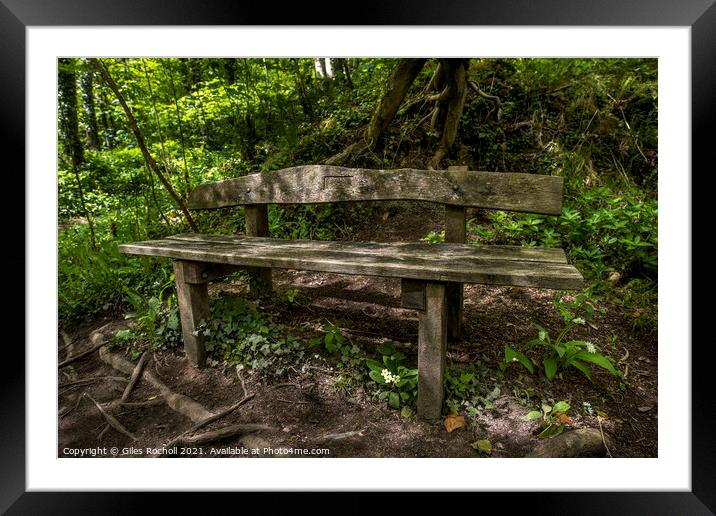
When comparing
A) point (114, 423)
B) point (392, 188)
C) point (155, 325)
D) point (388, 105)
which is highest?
point (388, 105)

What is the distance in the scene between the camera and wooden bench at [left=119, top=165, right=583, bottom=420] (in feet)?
4.73

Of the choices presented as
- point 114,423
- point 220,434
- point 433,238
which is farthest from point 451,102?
point 114,423

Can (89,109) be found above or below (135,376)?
Answer: above

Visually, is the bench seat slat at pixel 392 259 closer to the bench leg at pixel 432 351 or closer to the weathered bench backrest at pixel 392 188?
the bench leg at pixel 432 351

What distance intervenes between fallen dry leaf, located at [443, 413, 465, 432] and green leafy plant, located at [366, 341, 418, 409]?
0.64ft

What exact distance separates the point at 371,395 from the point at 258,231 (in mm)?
1516

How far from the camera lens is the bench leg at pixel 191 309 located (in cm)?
217

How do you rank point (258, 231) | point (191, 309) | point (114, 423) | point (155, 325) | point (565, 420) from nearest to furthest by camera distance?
point (565, 420)
point (114, 423)
point (191, 309)
point (155, 325)
point (258, 231)

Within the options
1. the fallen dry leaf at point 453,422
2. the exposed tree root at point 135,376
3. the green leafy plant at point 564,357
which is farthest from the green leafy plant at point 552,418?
the exposed tree root at point 135,376

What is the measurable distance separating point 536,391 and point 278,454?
4.23ft

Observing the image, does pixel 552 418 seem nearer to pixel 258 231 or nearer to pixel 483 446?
pixel 483 446

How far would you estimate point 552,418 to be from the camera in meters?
1.59
